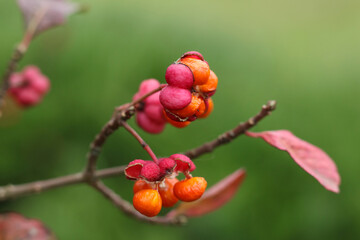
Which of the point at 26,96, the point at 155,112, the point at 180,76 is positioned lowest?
the point at 26,96

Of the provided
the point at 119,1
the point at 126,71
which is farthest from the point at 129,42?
the point at 119,1

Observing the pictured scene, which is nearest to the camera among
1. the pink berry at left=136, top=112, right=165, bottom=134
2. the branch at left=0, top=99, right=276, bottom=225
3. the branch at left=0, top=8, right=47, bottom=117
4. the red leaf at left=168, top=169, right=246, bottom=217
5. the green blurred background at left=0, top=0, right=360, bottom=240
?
the branch at left=0, top=99, right=276, bottom=225

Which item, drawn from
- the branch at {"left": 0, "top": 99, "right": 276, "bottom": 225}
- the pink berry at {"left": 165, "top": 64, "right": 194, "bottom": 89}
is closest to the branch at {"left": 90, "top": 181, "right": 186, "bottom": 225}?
the branch at {"left": 0, "top": 99, "right": 276, "bottom": 225}

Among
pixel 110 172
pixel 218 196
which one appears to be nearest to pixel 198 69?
pixel 110 172

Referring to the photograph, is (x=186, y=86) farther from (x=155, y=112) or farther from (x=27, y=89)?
(x=27, y=89)

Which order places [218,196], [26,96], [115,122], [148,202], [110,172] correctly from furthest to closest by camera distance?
[26,96] < [218,196] < [110,172] < [115,122] < [148,202]

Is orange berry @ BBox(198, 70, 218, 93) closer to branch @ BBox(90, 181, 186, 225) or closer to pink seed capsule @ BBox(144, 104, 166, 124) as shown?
pink seed capsule @ BBox(144, 104, 166, 124)

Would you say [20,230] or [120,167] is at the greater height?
[120,167]
